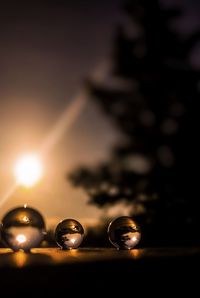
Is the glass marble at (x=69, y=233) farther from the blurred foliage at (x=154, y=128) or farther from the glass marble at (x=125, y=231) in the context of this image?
the blurred foliage at (x=154, y=128)

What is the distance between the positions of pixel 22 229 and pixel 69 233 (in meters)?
0.48

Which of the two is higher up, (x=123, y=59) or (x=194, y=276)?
(x=123, y=59)

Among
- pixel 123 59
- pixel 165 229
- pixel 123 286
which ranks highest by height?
pixel 123 59

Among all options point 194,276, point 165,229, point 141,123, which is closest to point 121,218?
point 194,276

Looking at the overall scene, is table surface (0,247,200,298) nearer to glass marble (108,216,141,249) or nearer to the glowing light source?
the glowing light source

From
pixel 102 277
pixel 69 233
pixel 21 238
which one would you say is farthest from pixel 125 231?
pixel 102 277

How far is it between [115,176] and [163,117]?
1.75 m

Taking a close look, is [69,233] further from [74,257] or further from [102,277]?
[102,277]

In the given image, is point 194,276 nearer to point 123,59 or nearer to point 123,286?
point 123,286

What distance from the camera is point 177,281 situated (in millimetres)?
1675

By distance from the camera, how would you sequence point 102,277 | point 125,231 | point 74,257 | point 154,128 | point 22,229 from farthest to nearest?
point 154,128 < point 125,231 < point 22,229 < point 74,257 < point 102,277

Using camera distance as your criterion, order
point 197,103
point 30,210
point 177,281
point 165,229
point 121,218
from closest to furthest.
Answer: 1. point 177,281
2. point 30,210
3. point 121,218
4. point 165,229
5. point 197,103

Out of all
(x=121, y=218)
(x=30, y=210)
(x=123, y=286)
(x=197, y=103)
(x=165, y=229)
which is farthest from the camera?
(x=197, y=103)

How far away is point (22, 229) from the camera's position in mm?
2775
